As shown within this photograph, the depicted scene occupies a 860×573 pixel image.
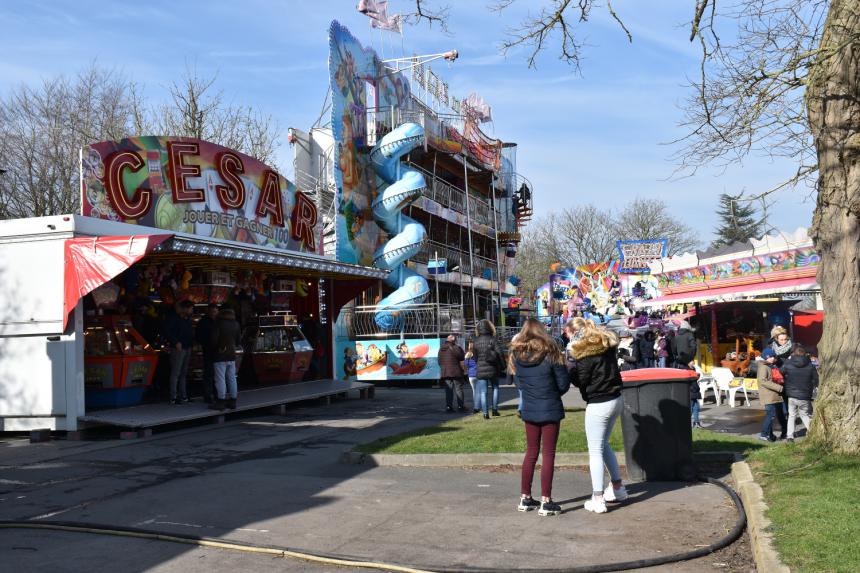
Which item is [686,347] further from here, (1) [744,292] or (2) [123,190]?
(2) [123,190]

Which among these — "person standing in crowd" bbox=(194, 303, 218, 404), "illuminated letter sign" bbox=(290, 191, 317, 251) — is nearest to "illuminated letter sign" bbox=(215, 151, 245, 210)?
"illuminated letter sign" bbox=(290, 191, 317, 251)

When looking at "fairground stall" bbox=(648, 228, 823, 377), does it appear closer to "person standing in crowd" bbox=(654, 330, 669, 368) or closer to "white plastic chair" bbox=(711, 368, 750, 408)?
"person standing in crowd" bbox=(654, 330, 669, 368)

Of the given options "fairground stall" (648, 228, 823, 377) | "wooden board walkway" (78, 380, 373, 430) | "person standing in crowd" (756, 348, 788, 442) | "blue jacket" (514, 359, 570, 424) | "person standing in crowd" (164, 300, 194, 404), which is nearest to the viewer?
"blue jacket" (514, 359, 570, 424)

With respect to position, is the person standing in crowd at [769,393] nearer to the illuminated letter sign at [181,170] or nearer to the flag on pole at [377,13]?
the illuminated letter sign at [181,170]

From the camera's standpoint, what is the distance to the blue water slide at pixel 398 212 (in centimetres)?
2909

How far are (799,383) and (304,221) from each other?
13.8 metres

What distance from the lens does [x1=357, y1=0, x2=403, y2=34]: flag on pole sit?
31.1 metres

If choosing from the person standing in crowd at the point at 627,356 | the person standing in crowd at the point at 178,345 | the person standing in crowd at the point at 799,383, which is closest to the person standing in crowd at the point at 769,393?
the person standing in crowd at the point at 799,383

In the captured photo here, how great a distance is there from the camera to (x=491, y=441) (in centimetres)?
1150

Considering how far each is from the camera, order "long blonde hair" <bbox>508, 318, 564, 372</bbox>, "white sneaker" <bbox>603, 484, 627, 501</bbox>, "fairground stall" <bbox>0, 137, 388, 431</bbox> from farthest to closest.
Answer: "fairground stall" <bbox>0, 137, 388, 431</bbox>, "white sneaker" <bbox>603, 484, 627, 501</bbox>, "long blonde hair" <bbox>508, 318, 564, 372</bbox>

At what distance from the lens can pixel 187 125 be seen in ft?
117

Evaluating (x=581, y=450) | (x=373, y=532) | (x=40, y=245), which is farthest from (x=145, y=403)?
(x=373, y=532)

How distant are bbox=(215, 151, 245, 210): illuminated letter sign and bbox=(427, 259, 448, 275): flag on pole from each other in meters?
14.4

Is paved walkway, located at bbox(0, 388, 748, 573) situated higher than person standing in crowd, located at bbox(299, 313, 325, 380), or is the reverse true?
person standing in crowd, located at bbox(299, 313, 325, 380)
